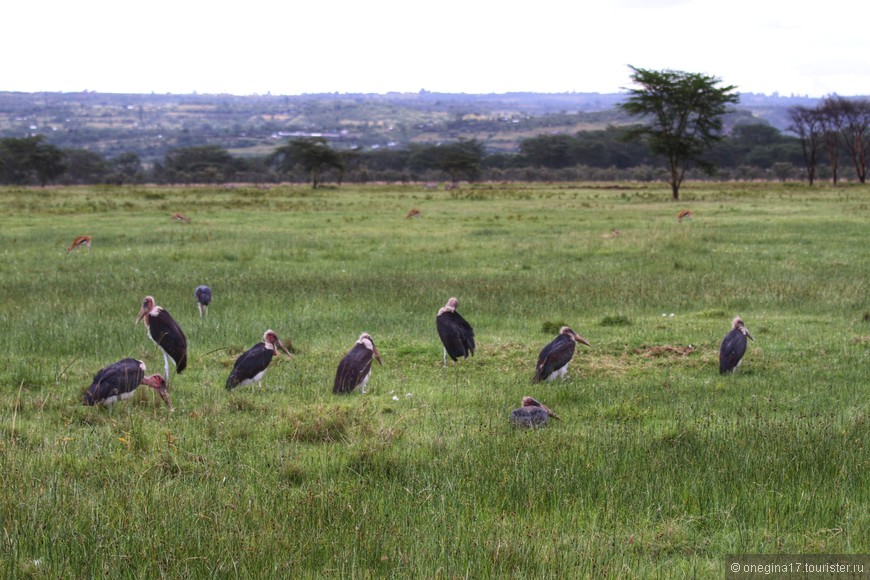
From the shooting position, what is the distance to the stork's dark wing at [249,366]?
33.7 feet

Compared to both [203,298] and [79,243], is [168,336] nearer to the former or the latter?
[203,298]

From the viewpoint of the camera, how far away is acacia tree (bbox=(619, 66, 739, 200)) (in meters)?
58.5

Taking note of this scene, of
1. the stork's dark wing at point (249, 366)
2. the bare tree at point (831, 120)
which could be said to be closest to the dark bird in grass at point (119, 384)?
the stork's dark wing at point (249, 366)

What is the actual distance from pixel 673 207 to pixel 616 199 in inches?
326

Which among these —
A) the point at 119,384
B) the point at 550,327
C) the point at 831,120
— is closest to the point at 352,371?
the point at 119,384

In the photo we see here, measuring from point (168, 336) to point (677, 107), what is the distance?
176 ft

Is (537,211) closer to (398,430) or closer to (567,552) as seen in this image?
(398,430)

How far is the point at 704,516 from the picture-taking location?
6227 millimetres

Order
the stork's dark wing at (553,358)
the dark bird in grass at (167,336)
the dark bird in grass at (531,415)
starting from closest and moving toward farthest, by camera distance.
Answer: the dark bird in grass at (531,415), the stork's dark wing at (553,358), the dark bird in grass at (167,336)

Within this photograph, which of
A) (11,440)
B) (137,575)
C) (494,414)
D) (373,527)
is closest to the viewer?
(137,575)

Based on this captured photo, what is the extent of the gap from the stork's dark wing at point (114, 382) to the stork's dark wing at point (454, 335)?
3940 mm

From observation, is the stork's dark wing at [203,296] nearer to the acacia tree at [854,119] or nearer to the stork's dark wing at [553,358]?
the stork's dark wing at [553,358]

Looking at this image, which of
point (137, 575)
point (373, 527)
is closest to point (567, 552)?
point (373, 527)

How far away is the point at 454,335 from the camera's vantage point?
11695 mm
